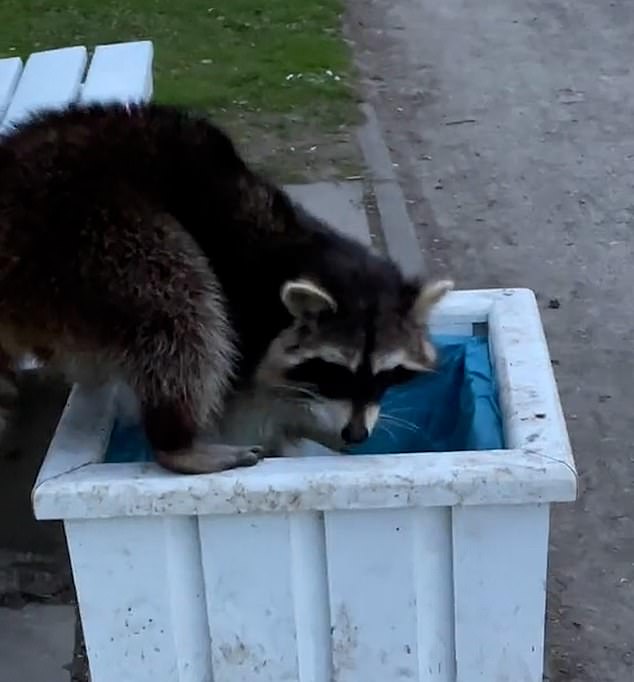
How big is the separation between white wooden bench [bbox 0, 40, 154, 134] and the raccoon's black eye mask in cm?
140

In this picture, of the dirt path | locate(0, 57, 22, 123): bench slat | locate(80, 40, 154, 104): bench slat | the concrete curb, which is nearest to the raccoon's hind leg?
the dirt path

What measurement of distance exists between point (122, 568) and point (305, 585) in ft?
1.03

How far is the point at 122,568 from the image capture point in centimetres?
246

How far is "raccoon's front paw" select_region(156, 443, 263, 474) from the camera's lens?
8.16 feet

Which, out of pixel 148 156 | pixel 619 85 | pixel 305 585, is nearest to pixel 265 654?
pixel 305 585

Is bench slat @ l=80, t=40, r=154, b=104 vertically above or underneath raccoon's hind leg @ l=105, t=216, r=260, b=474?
underneath

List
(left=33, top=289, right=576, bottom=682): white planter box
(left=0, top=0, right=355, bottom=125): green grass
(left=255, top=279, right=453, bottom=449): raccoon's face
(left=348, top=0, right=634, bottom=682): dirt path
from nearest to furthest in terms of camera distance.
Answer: (left=33, top=289, right=576, bottom=682): white planter box, (left=255, top=279, right=453, bottom=449): raccoon's face, (left=348, top=0, right=634, bottom=682): dirt path, (left=0, top=0, right=355, bottom=125): green grass

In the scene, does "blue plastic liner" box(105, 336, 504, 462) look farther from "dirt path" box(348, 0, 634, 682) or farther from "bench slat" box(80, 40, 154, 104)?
"bench slat" box(80, 40, 154, 104)

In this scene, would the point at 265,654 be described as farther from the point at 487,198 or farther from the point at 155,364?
the point at 487,198

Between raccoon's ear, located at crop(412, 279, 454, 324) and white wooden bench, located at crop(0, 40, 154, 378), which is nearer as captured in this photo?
raccoon's ear, located at crop(412, 279, 454, 324)

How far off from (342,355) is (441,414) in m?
0.56

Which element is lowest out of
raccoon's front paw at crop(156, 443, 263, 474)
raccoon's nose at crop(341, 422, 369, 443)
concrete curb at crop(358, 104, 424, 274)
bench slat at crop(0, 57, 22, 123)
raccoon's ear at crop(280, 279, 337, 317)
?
concrete curb at crop(358, 104, 424, 274)

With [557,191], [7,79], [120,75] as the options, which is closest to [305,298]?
[120,75]

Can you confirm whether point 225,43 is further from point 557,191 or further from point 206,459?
point 206,459
